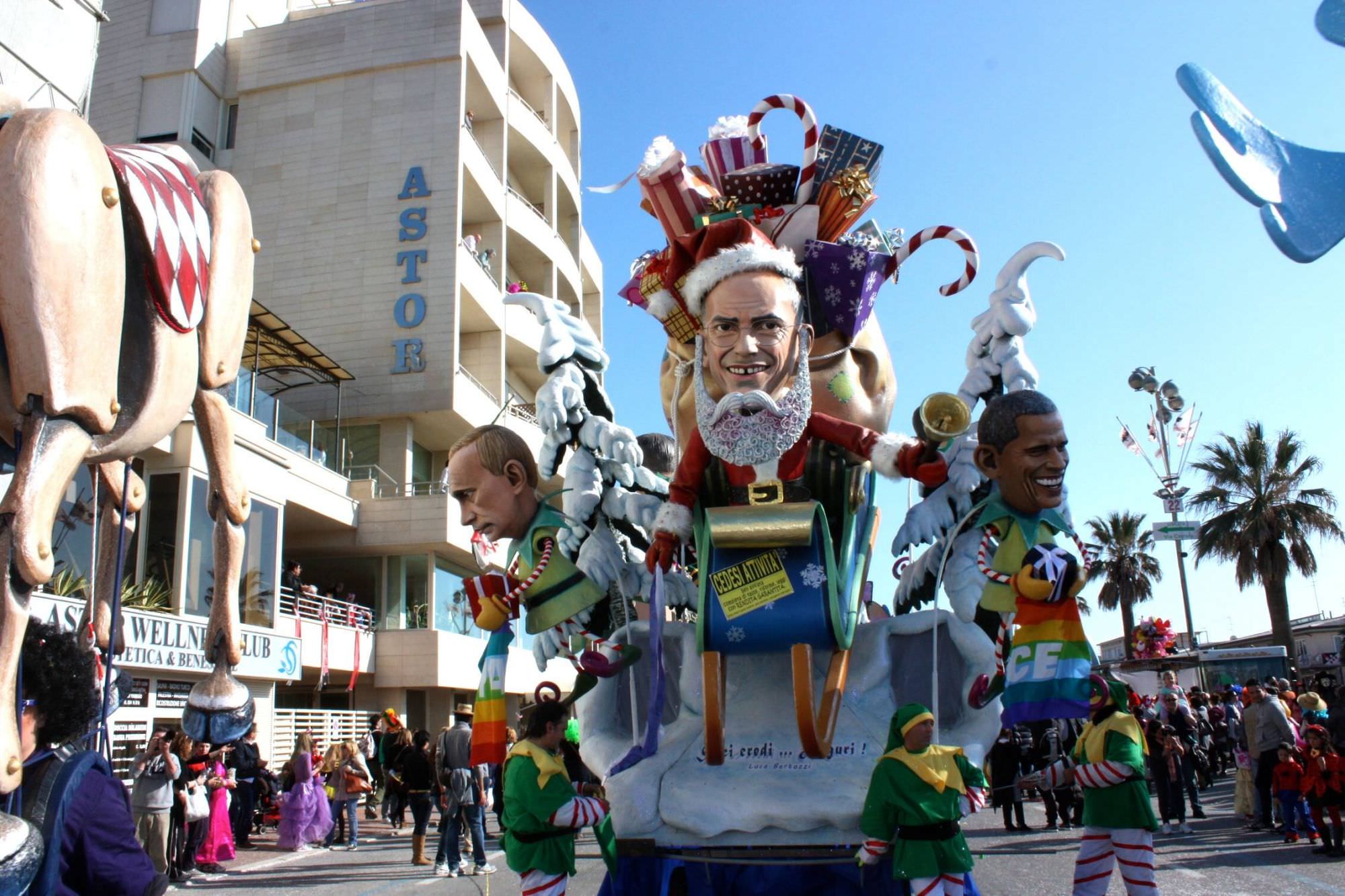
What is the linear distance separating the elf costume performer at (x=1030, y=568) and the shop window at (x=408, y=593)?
21353mm

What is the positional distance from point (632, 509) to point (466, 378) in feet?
71.2

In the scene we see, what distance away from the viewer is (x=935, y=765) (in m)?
3.84

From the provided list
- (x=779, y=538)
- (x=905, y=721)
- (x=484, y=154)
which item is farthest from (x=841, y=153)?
(x=484, y=154)

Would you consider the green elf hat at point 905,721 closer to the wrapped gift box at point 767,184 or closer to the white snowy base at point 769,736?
the white snowy base at point 769,736

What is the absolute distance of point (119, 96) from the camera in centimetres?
2680

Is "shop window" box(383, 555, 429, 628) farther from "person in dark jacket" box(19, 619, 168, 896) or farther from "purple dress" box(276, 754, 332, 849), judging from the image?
"person in dark jacket" box(19, 619, 168, 896)

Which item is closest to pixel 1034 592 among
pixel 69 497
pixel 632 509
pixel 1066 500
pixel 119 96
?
pixel 1066 500

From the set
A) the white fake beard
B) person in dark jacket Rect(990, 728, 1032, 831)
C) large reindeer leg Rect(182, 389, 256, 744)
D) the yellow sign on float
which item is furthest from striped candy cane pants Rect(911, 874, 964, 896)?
person in dark jacket Rect(990, 728, 1032, 831)

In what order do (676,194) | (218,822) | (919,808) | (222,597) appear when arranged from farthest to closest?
(218,822) < (676,194) < (222,597) < (919,808)

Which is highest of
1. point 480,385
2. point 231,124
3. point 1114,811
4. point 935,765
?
point 231,124

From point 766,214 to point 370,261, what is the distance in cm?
2259

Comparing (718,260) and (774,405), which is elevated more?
(718,260)

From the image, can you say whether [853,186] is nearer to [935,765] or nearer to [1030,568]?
[1030,568]

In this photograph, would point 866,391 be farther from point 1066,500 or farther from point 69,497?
point 69,497
